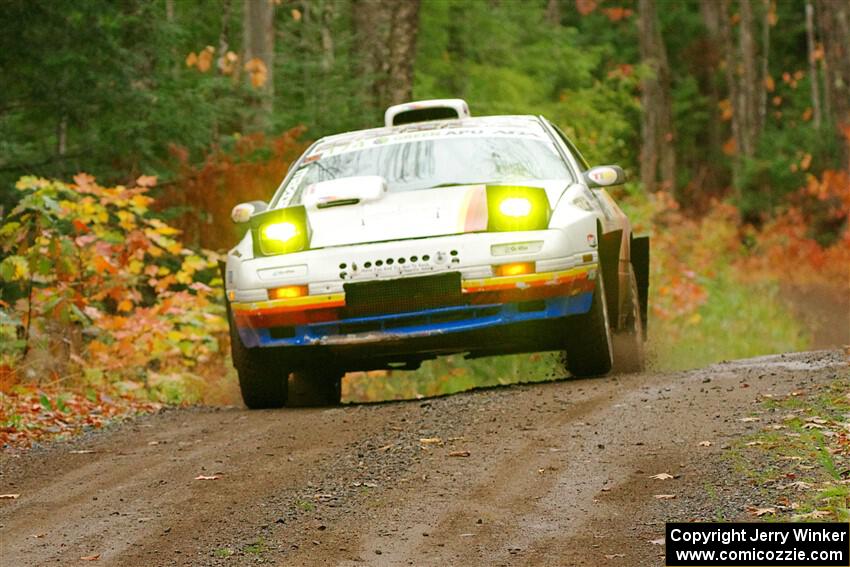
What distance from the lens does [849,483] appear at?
17.8 ft

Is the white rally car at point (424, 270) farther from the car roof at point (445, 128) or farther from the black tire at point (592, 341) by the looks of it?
the car roof at point (445, 128)

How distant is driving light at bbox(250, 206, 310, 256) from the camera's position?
8656mm

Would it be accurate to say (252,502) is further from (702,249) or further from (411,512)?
(702,249)

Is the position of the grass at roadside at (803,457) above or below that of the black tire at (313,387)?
above

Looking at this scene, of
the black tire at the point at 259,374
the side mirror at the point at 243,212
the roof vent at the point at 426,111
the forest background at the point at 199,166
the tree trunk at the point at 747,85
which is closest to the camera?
the black tire at the point at 259,374

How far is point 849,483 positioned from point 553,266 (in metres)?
3.23

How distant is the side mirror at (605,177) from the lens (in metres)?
9.32

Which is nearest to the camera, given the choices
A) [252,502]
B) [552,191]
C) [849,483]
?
[849,483]

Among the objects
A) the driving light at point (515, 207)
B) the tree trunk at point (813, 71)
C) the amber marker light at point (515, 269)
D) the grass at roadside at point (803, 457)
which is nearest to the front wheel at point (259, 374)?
the amber marker light at point (515, 269)

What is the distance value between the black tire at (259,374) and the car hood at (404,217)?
0.82 m

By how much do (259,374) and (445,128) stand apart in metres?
2.15

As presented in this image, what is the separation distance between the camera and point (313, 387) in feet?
33.1

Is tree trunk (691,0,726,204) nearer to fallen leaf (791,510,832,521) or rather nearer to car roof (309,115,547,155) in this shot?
car roof (309,115,547,155)

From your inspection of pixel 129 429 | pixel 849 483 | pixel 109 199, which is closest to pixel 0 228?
pixel 109 199
